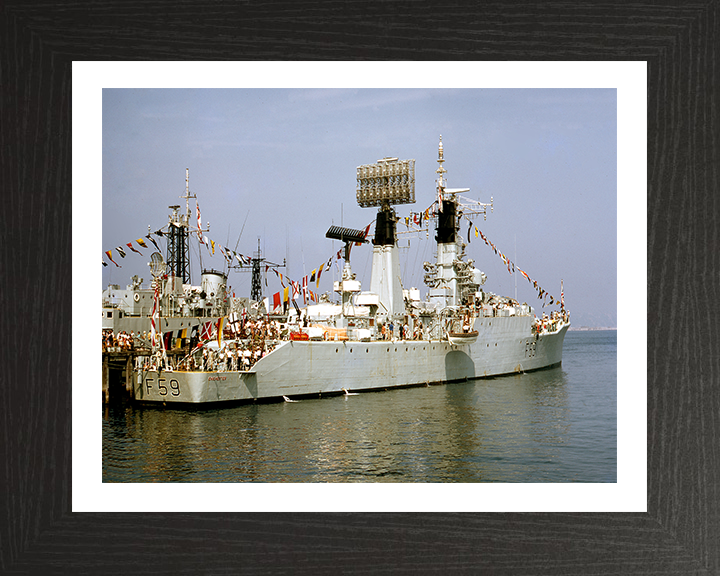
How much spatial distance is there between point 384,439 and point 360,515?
4521 mm

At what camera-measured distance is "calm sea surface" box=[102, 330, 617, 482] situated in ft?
23.8

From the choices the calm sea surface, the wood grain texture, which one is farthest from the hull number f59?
the wood grain texture

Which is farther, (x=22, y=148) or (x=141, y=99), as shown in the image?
(x=141, y=99)

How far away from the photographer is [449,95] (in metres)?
5.95

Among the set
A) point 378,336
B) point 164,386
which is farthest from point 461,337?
point 164,386

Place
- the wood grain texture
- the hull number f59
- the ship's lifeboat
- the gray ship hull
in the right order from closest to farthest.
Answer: the wood grain texture
the hull number f59
the gray ship hull
the ship's lifeboat

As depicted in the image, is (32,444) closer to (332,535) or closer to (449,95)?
(332,535)

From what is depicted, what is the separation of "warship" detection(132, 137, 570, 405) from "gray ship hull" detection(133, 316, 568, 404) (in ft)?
0.08

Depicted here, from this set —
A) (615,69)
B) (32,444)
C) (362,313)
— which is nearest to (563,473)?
(615,69)

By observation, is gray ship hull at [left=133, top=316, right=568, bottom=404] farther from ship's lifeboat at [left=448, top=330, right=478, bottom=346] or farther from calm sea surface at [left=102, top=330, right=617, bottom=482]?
calm sea surface at [left=102, top=330, right=617, bottom=482]

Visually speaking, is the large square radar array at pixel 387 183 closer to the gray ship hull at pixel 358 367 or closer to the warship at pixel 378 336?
the warship at pixel 378 336

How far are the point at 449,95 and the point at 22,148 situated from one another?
380cm

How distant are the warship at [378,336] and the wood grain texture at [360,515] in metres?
4.77

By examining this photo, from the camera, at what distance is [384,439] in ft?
31.1
